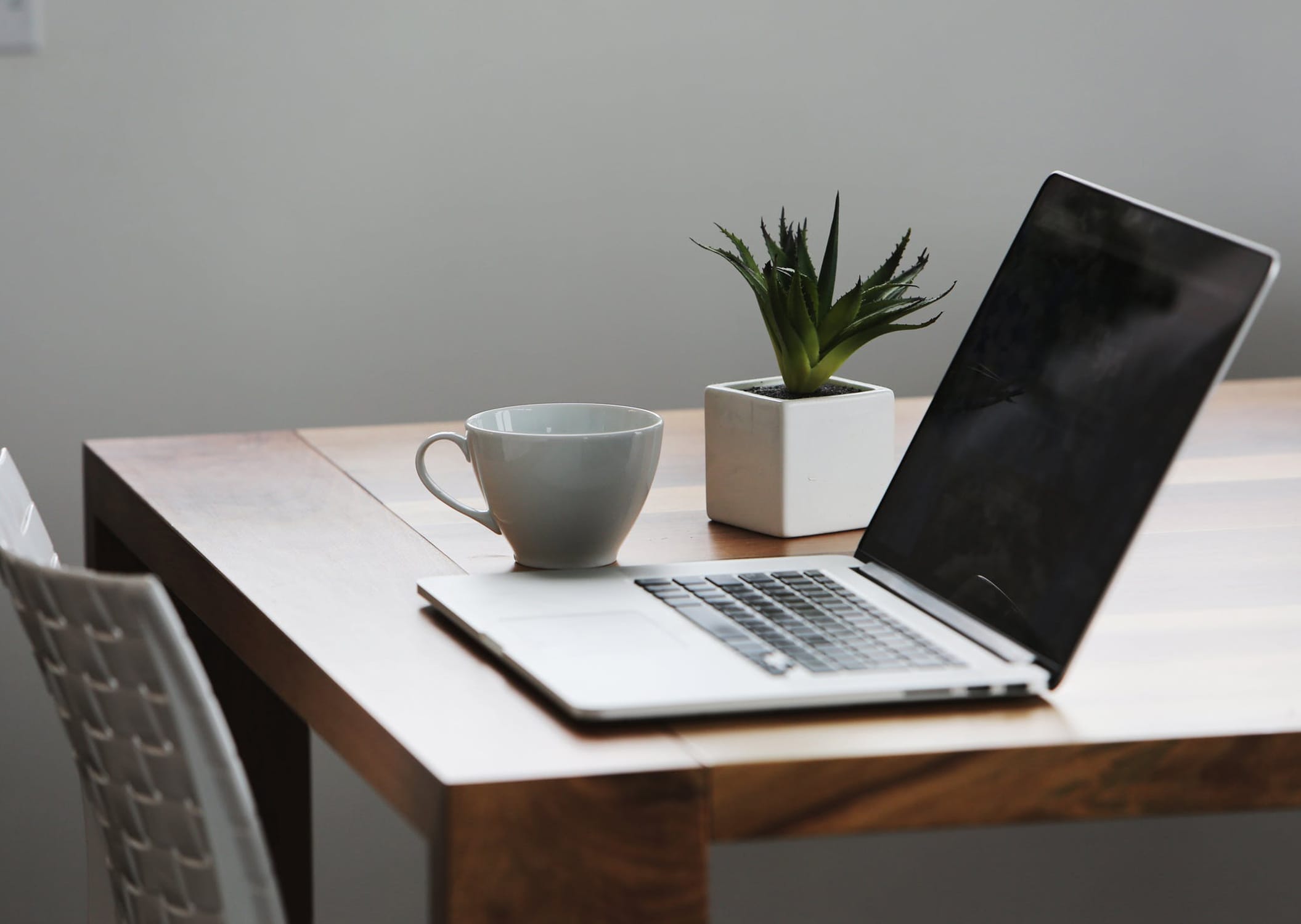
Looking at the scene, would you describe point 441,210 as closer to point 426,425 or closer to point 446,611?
point 426,425

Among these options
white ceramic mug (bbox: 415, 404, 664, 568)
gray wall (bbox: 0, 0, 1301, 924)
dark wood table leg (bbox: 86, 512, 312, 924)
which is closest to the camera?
white ceramic mug (bbox: 415, 404, 664, 568)

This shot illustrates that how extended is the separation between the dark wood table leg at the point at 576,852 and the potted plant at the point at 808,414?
0.41m

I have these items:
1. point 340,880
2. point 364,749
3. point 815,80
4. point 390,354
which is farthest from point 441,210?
Answer: point 364,749

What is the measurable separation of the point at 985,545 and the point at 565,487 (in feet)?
0.79

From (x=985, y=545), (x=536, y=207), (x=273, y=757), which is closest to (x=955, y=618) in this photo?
(x=985, y=545)

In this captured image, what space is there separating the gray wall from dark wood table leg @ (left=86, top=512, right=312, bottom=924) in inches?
24.9

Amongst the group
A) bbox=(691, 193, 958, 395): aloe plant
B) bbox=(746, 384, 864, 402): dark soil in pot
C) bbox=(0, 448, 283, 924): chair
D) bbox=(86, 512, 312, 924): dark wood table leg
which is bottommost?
bbox=(86, 512, 312, 924): dark wood table leg

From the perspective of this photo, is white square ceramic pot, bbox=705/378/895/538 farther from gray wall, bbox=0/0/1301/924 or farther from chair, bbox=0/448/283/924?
gray wall, bbox=0/0/1301/924

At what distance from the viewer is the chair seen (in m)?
0.64

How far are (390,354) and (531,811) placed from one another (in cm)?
142

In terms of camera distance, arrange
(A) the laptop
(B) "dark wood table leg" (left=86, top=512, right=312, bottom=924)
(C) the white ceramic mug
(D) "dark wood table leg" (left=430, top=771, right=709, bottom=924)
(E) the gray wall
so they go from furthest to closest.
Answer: (E) the gray wall → (B) "dark wood table leg" (left=86, top=512, right=312, bottom=924) → (C) the white ceramic mug → (A) the laptop → (D) "dark wood table leg" (left=430, top=771, right=709, bottom=924)

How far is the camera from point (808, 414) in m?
0.98

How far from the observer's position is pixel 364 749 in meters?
0.67

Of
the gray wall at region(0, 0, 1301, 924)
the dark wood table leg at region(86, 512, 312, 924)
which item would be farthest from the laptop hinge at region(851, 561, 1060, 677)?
the gray wall at region(0, 0, 1301, 924)
